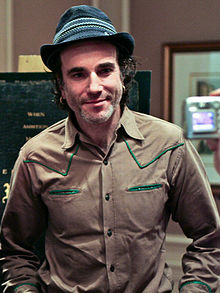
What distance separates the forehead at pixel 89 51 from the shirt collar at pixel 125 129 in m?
0.22

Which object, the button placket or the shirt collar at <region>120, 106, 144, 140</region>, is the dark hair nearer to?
the shirt collar at <region>120, 106, 144, 140</region>

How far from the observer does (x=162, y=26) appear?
257cm

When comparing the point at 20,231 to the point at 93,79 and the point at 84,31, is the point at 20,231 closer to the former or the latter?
the point at 93,79

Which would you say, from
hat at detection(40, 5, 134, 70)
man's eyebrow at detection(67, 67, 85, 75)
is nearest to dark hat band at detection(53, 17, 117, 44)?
hat at detection(40, 5, 134, 70)

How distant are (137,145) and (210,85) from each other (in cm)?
135

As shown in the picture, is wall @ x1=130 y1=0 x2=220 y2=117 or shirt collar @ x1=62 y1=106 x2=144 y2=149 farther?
wall @ x1=130 y1=0 x2=220 y2=117

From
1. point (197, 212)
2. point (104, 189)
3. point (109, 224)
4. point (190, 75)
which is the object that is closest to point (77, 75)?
point (104, 189)

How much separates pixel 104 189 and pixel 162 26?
64.2 inches

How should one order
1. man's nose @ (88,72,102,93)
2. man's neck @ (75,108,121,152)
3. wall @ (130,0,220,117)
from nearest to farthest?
man's nose @ (88,72,102,93) → man's neck @ (75,108,121,152) → wall @ (130,0,220,117)

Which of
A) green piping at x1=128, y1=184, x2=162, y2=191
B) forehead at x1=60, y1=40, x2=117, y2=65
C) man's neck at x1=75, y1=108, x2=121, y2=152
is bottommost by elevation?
green piping at x1=128, y1=184, x2=162, y2=191

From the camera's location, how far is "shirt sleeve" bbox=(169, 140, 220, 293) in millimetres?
1290

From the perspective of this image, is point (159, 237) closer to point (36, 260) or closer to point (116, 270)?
point (116, 270)

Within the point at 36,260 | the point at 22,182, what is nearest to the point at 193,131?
the point at 22,182

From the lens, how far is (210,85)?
2.51 m
